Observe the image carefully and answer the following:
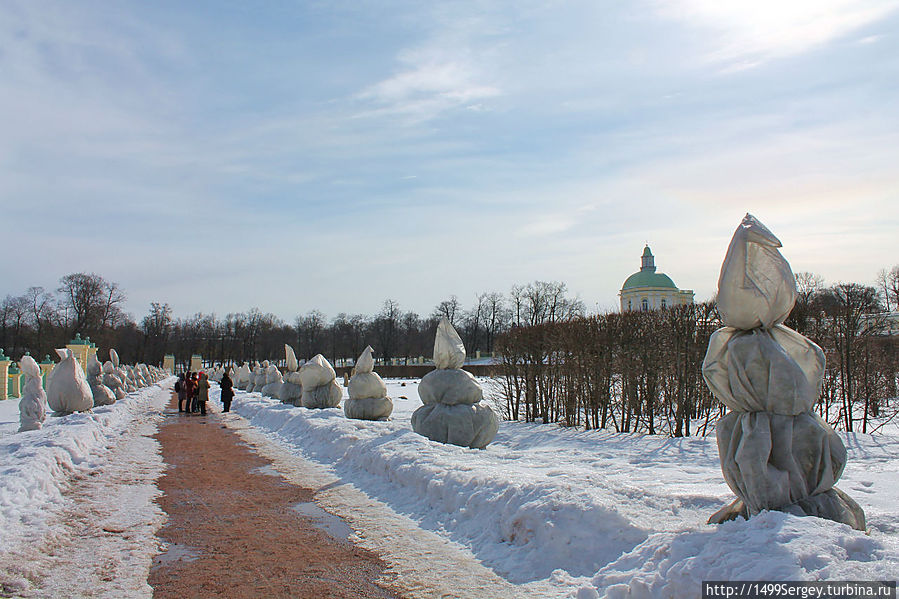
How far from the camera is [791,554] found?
11.2ft

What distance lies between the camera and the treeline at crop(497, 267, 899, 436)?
14328 millimetres

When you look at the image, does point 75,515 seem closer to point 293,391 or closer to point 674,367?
point 674,367

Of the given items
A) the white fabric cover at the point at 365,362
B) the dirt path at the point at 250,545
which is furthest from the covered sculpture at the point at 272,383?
the dirt path at the point at 250,545

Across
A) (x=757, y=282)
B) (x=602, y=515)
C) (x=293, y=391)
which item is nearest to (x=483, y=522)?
(x=602, y=515)

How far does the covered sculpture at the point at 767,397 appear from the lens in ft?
14.6

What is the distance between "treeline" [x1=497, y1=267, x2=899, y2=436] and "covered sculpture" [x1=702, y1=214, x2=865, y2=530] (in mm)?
9962

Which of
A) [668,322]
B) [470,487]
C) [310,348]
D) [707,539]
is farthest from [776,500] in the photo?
[310,348]

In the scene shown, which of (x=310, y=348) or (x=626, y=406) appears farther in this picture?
(x=310, y=348)

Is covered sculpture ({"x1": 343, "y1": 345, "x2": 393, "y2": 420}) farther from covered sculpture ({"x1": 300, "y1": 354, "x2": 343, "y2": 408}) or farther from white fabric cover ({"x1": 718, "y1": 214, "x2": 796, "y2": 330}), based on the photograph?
white fabric cover ({"x1": 718, "y1": 214, "x2": 796, "y2": 330})

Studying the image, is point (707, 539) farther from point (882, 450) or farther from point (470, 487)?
point (882, 450)

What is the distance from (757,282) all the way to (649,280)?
66232 millimetres

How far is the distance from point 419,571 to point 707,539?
233 centimetres

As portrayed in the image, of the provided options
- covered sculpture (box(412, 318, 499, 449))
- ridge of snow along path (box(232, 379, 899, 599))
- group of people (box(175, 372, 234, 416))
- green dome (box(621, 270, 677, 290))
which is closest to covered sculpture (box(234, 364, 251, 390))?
group of people (box(175, 372, 234, 416))

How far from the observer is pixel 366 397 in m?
15.9
